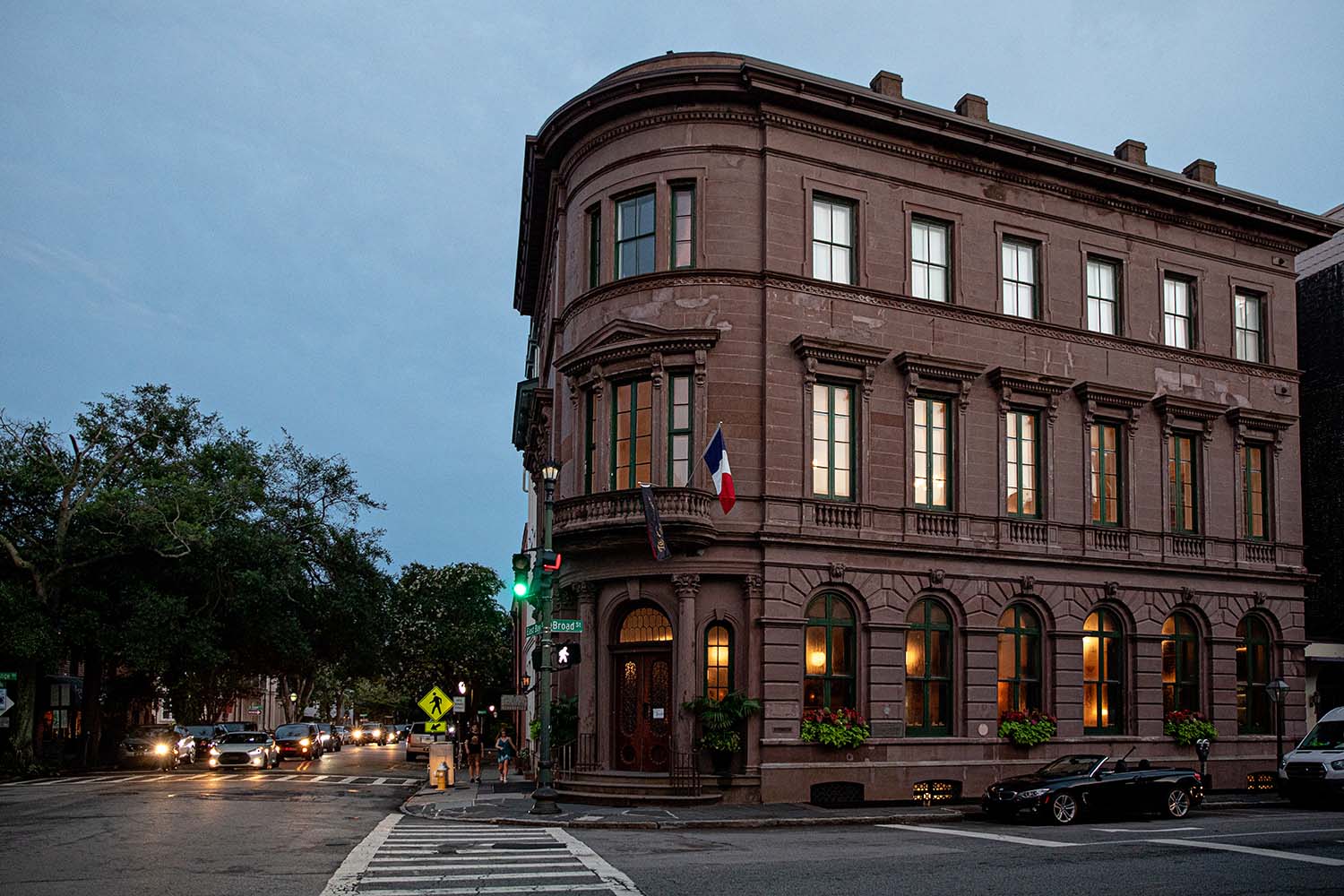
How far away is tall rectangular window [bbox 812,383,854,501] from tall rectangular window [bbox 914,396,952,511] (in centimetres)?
188

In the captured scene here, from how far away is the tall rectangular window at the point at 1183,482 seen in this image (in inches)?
1292

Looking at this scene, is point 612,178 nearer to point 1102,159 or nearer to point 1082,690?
point 1102,159

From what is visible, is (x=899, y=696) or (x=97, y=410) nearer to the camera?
(x=899, y=696)

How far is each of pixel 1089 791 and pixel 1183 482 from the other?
43.8ft

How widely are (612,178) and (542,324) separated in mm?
14646

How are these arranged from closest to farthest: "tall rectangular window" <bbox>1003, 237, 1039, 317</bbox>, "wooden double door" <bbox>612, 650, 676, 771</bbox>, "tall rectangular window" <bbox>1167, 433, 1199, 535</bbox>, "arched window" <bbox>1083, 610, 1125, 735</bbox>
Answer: "wooden double door" <bbox>612, 650, 676, 771</bbox>, "arched window" <bbox>1083, 610, 1125, 735</bbox>, "tall rectangular window" <bbox>1003, 237, 1039, 317</bbox>, "tall rectangular window" <bbox>1167, 433, 1199, 535</bbox>

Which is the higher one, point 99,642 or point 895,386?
point 895,386

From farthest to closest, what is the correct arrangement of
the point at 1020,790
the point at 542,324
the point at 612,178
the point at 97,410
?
the point at 97,410, the point at 542,324, the point at 612,178, the point at 1020,790

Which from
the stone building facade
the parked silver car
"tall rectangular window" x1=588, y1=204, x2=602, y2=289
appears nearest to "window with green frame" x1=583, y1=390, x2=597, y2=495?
the stone building facade

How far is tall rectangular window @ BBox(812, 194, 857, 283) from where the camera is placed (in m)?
29.0

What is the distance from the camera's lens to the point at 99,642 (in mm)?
45375

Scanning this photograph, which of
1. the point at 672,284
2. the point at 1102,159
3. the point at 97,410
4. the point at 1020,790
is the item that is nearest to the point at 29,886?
the point at 1020,790

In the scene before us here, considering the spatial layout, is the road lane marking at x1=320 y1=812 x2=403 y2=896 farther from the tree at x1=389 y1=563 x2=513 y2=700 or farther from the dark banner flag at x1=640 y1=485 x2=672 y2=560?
the tree at x1=389 y1=563 x2=513 y2=700

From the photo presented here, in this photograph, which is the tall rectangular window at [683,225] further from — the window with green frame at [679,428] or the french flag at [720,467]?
the french flag at [720,467]
